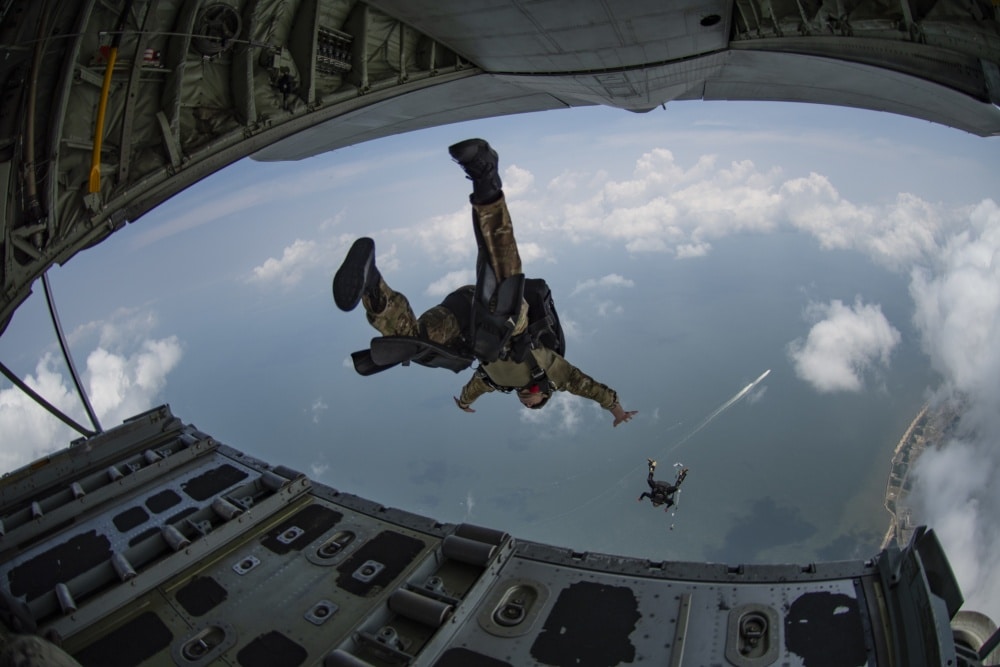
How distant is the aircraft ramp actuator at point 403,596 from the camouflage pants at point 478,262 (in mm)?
3431

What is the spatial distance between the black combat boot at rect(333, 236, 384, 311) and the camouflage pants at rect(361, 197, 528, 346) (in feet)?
1.29

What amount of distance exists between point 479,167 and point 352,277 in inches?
51.4

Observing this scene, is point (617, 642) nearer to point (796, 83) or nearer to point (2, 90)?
point (796, 83)

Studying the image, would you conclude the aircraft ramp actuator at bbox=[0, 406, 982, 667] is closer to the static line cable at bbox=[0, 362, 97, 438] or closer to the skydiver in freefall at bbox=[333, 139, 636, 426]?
the static line cable at bbox=[0, 362, 97, 438]

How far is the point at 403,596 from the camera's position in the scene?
6.56m

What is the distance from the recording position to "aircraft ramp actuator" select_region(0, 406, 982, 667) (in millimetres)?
5738

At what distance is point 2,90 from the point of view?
15.5ft

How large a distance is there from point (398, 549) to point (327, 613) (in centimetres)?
130

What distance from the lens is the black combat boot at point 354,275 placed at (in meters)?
4.09

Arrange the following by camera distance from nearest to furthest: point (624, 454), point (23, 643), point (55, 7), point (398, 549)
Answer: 1. point (23, 643)
2. point (55, 7)
3. point (398, 549)
4. point (624, 454)

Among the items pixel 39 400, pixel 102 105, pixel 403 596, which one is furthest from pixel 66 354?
pixel 403 596

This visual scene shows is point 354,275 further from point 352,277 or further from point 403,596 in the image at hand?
point 403,596

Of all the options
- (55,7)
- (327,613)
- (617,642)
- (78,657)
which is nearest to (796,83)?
(617,642)

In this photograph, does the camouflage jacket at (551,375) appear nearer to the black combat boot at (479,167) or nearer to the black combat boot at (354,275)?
the black combat boot at (479,167)
